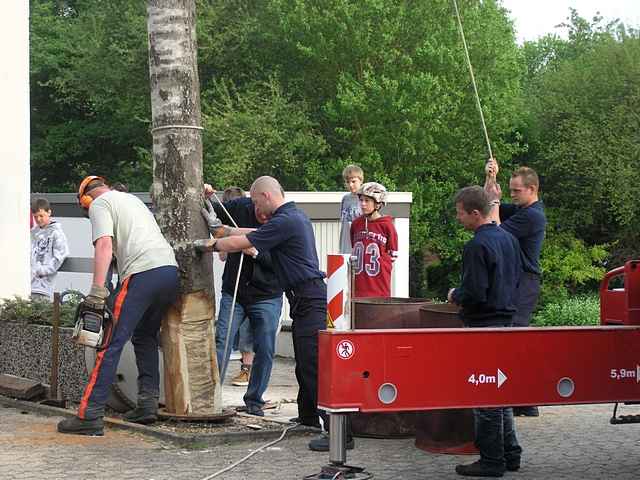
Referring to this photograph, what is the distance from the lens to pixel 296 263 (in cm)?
898

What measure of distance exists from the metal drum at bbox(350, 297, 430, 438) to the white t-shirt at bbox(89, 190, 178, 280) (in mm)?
1475

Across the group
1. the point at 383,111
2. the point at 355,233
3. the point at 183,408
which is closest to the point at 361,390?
the point at 183,408

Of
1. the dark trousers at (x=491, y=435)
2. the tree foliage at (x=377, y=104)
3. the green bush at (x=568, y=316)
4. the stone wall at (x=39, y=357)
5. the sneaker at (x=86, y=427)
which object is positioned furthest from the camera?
the tree foliage at (x=377, y=104)

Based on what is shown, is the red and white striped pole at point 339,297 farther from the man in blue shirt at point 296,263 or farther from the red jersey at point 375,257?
the red jersey at point 375,257

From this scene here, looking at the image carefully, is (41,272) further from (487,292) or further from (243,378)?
(487,292)

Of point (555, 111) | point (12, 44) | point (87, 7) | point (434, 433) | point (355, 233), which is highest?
point (87, 7)

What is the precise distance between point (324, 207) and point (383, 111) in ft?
101

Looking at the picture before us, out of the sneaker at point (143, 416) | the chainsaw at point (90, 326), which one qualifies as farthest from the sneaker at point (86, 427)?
the chainsaw at point (90, 326)

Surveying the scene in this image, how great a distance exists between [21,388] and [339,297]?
3.94 m

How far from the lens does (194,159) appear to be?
9.43m

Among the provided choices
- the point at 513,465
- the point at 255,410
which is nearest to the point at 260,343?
the point at 255,410

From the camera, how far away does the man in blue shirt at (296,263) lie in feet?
29.1

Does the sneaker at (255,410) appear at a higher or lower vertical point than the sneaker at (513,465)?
higher

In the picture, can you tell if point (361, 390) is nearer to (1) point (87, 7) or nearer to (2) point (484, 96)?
(2) point (484, 96)
